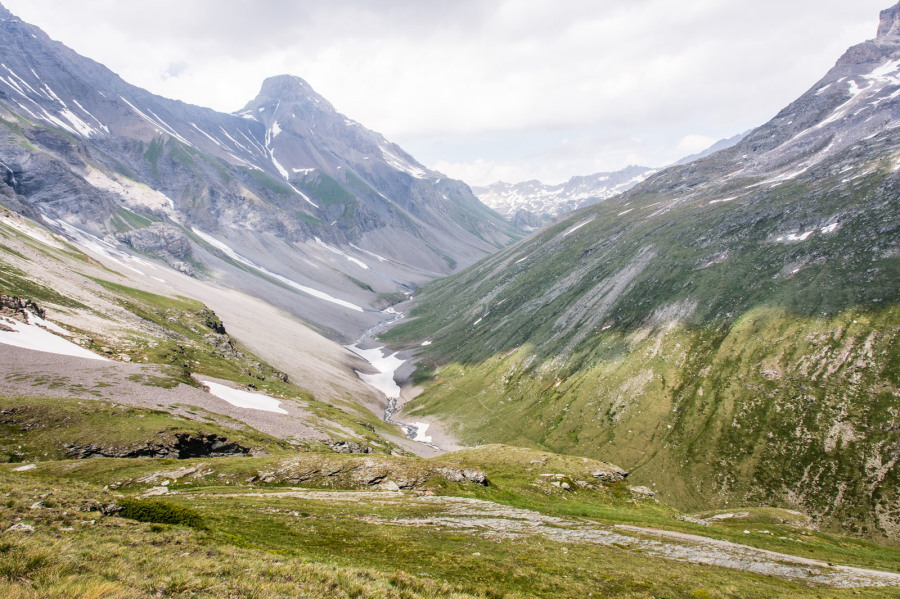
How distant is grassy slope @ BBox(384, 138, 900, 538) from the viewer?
6956 centimetres

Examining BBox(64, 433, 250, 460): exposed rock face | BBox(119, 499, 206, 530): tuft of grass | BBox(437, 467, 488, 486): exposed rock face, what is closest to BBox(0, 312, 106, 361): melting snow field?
BBox(64, 433, 250, 460): exposed rock face

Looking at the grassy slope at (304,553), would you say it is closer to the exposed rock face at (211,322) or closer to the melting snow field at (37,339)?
the melting snow field at (37,339)

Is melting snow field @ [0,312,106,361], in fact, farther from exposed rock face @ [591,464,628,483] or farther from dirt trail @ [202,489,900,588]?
exposed rock face @ [591,464,628,483]

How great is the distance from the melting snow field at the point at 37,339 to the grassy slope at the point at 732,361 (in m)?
91.4

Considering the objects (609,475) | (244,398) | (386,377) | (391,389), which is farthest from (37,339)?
(386,377)

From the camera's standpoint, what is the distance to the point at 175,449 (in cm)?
5056

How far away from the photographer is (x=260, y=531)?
82.0ft

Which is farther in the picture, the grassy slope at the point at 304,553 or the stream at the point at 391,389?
the stream at the point at 391,389

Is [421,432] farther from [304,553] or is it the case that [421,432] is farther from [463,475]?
[304,553]

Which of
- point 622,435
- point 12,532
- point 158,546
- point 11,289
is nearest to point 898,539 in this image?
point 622,435

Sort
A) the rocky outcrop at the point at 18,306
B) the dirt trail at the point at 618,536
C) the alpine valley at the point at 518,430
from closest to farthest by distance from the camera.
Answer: the alpine valley at the point at 518,430
the dirt trail at the point at 618,536
the rocky outcrop at the point at 18,306

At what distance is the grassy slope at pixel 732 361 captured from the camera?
6956 centimetres

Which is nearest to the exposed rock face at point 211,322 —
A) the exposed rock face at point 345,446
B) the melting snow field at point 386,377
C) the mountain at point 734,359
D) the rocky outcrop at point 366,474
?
the melting snow field at point 386,377

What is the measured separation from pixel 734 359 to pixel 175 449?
107 m
